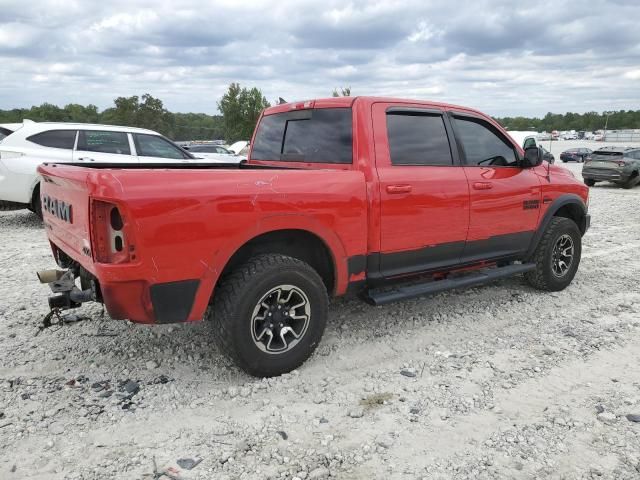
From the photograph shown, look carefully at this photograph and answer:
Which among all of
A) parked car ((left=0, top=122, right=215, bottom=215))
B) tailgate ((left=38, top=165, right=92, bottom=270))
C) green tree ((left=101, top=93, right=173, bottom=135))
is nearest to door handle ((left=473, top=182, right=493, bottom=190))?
tailgate ((left=38, top=165, right=92, bottom=270))

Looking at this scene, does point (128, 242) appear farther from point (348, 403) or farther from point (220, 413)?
point (348, 403)

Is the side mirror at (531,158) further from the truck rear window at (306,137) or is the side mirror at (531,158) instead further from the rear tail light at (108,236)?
the rear tail light at (108,236)

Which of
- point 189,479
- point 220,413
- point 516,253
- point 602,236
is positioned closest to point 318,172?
point 220,413

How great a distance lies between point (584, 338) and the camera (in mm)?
4133

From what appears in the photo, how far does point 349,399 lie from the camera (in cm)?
317

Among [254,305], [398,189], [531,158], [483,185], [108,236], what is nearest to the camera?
[108,236]

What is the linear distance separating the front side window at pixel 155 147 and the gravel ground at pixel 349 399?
15.1 feet

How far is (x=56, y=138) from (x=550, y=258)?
7580 mm

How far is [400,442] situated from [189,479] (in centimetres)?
110

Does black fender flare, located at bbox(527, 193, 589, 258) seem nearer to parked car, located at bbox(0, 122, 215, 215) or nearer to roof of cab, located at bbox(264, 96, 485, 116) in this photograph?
roof of cab, located at bbox(264, 96, 485, 116)

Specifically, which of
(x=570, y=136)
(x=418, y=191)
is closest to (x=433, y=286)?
(x=418, y=191)

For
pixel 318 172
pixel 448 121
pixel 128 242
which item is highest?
pixel 448 121

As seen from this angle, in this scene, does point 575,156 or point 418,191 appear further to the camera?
point 575,156

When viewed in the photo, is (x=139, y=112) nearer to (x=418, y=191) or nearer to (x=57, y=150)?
(x=57, y=150)
